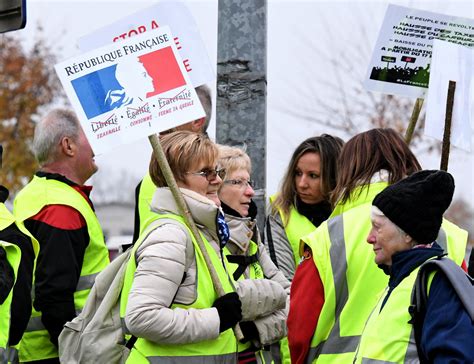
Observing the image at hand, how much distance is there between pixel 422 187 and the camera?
3854mm

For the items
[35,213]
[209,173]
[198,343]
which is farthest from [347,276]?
[35,213]

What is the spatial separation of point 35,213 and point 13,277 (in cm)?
92

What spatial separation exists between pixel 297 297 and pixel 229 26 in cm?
178

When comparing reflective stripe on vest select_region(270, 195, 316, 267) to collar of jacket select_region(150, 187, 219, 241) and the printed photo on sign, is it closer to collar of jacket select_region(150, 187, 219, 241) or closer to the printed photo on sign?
collar of jacket select_region(150, 187, 219, 241)

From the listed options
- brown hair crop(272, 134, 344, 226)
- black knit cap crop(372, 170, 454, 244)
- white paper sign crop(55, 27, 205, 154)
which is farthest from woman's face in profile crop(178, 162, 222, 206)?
black knit cap crop(372, 170, 454, 244)

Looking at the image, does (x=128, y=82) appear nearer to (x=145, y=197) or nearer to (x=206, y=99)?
(x=145, y=197)

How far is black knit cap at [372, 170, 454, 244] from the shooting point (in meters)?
3.84

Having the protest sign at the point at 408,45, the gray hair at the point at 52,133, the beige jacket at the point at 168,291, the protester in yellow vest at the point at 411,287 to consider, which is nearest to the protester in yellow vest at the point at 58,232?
the gray hair at the point at 52,133

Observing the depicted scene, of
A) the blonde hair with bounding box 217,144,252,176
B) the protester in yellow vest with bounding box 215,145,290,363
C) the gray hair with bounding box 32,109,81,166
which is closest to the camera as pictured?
the protester in yellow vest with bounding box 215,145,290,363

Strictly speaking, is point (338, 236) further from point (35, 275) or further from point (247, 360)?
point (35, 275)

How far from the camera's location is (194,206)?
474 centimetres

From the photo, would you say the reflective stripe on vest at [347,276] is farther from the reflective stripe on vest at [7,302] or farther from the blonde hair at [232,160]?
the reflective stripe on vest at [7,302]

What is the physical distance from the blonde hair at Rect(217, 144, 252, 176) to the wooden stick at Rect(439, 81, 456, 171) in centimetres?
100

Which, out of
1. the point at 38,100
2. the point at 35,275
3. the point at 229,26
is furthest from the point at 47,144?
the point at 38,100
